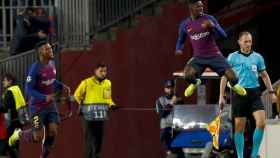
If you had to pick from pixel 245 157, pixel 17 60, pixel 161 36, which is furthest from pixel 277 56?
pixel 245 157

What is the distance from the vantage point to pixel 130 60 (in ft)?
76.7

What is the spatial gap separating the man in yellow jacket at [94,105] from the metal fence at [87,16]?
9.73ft

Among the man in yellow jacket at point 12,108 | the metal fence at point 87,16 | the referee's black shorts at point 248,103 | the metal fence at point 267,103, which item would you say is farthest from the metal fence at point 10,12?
the referee's black shorts at point 248,103

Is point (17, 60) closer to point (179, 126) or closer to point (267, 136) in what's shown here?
point (179, 126)

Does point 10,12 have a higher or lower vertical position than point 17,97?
higher

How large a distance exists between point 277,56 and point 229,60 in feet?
34.1

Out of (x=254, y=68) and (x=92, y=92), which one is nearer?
(x=254, y=68)

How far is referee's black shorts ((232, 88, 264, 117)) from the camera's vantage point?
17109 millimetres

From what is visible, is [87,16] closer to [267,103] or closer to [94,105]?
[94,105]

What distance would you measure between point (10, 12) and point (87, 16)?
1.93 meters

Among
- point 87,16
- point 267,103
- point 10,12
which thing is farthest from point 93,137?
point 10,12

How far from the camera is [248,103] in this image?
17.1m

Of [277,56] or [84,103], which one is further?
[277,56]

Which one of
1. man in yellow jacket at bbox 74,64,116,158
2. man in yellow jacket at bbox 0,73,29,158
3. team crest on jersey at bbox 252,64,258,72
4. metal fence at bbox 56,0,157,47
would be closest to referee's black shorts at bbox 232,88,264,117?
team crest on jersey at bbox 252,64,258,72
